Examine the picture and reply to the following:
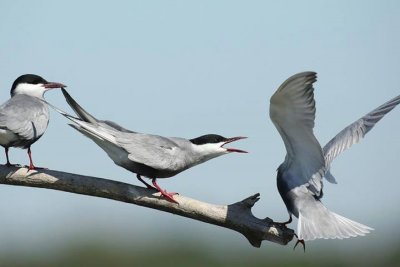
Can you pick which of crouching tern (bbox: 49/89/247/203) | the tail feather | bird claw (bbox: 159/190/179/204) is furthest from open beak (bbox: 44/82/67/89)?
the tail feather

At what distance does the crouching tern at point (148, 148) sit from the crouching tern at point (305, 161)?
1.60 feet

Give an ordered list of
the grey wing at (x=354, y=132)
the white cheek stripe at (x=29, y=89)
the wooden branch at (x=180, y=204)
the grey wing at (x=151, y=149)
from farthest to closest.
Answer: the white cheek stripe at (x=29, y=89), the grey wing at (x=354, y=132), the grey wing at (x=151, y=149), the wooden branch at (x=180, y=204)

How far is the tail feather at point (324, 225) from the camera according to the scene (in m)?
7.91

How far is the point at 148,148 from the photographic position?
27.2 ft

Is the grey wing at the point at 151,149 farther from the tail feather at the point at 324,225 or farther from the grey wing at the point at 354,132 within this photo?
the grey wing at the point at 354,132

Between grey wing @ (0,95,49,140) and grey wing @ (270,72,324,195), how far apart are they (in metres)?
2.14

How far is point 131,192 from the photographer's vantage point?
775 centimetres

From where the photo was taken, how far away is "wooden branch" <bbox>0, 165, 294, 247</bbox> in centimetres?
771

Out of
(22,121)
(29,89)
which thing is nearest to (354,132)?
(22,121)

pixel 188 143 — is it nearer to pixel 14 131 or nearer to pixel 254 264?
pixel 14 131

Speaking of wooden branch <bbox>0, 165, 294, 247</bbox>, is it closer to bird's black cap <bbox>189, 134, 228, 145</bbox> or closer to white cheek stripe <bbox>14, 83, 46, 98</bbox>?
bird's black cap <bbox>189, 134, 228, 145</bbox>

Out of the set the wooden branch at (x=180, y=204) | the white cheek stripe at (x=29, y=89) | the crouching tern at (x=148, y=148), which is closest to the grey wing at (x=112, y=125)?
the crouching tern at (x=148, y=148)

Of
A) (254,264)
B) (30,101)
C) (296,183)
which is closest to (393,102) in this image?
(296,183)

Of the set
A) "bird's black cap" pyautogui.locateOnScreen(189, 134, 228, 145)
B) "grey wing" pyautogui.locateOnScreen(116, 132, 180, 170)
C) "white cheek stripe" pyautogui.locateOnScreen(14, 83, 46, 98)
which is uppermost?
"white cheek stripe" pyautogui.locateOnScreen(14, 83, 46, 98)
